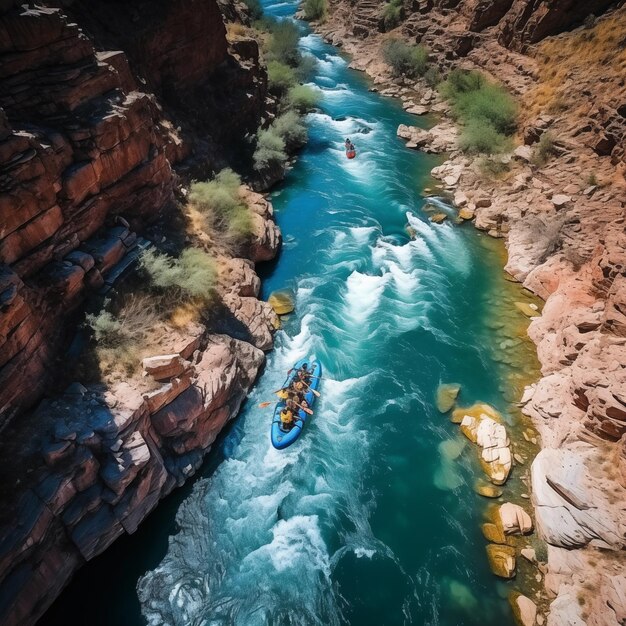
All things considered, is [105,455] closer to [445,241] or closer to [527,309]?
[527,309]

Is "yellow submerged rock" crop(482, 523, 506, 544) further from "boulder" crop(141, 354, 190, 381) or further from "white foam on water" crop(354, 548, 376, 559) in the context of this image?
"boulder" crop(141, 354, 190, 381)

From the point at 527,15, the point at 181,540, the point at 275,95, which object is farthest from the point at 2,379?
the point at 527,15

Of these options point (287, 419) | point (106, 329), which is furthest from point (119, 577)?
point (106, 329)

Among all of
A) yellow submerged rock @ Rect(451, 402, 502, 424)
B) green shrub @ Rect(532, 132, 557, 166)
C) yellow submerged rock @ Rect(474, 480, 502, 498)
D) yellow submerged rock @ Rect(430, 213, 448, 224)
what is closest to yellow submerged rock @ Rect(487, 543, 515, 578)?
yellow submerged rock @ Rect(474, 480, 502, 498)

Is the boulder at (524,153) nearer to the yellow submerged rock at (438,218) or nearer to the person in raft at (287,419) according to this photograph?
the yellow submerged rock at (438,218)

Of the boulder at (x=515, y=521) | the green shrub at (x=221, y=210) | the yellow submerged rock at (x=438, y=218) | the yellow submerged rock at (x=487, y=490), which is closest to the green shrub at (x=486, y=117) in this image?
the yellow submerged rock at (x=438, y=218)

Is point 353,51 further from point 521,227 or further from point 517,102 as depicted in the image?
point 521,227
